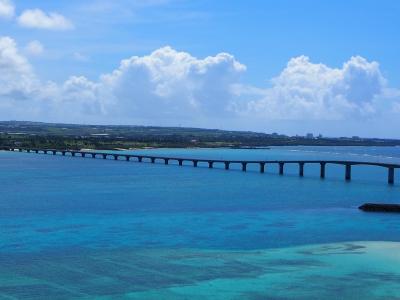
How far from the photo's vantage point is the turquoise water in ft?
95.2

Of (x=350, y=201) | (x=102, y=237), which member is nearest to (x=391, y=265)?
(x=102, y=237)

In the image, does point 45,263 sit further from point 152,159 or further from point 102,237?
point 152,159

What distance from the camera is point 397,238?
43.8 m

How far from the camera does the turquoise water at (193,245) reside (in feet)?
95.2

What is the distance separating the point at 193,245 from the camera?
39.3 m

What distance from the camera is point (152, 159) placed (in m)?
151

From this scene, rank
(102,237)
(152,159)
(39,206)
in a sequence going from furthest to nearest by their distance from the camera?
(152,159) < (39,206) < (102,237)

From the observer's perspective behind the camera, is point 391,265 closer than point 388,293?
No

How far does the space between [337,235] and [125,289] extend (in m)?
20.8

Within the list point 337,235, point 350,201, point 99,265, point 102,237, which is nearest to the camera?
point 99,265

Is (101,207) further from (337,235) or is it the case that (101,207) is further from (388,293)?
(388,293)

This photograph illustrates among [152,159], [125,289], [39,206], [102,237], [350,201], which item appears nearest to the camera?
[125,289]

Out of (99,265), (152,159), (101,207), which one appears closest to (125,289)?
(99,265)

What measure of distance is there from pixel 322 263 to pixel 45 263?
46.4ft
